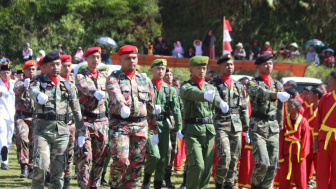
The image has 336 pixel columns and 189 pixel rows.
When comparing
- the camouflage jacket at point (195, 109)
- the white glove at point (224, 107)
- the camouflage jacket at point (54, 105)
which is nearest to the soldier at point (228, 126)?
the camouflage jacket at point (195, 109)

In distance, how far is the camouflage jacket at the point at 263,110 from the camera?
33.5ft

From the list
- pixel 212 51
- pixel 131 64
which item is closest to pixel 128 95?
pixel 131 64

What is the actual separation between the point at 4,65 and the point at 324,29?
23.1m

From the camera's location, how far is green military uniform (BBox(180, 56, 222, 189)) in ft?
31.4

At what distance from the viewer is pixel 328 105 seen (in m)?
9.98

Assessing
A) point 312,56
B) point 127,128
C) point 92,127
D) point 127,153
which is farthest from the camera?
point 312,56

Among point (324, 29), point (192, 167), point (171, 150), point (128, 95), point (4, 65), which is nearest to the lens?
point (128, 95)

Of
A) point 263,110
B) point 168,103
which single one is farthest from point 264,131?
point 168,103

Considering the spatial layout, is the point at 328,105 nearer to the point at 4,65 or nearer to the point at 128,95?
the point at 128,95

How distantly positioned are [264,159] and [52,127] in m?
3.59

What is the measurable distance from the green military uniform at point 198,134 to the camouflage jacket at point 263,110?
0.81 meters

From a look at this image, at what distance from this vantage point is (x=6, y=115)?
13.7 metres

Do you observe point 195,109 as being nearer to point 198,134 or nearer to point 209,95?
point 198,134

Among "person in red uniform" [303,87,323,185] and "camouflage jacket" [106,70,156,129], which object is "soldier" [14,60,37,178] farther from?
"person in red uniform" [303,87,323,185]
